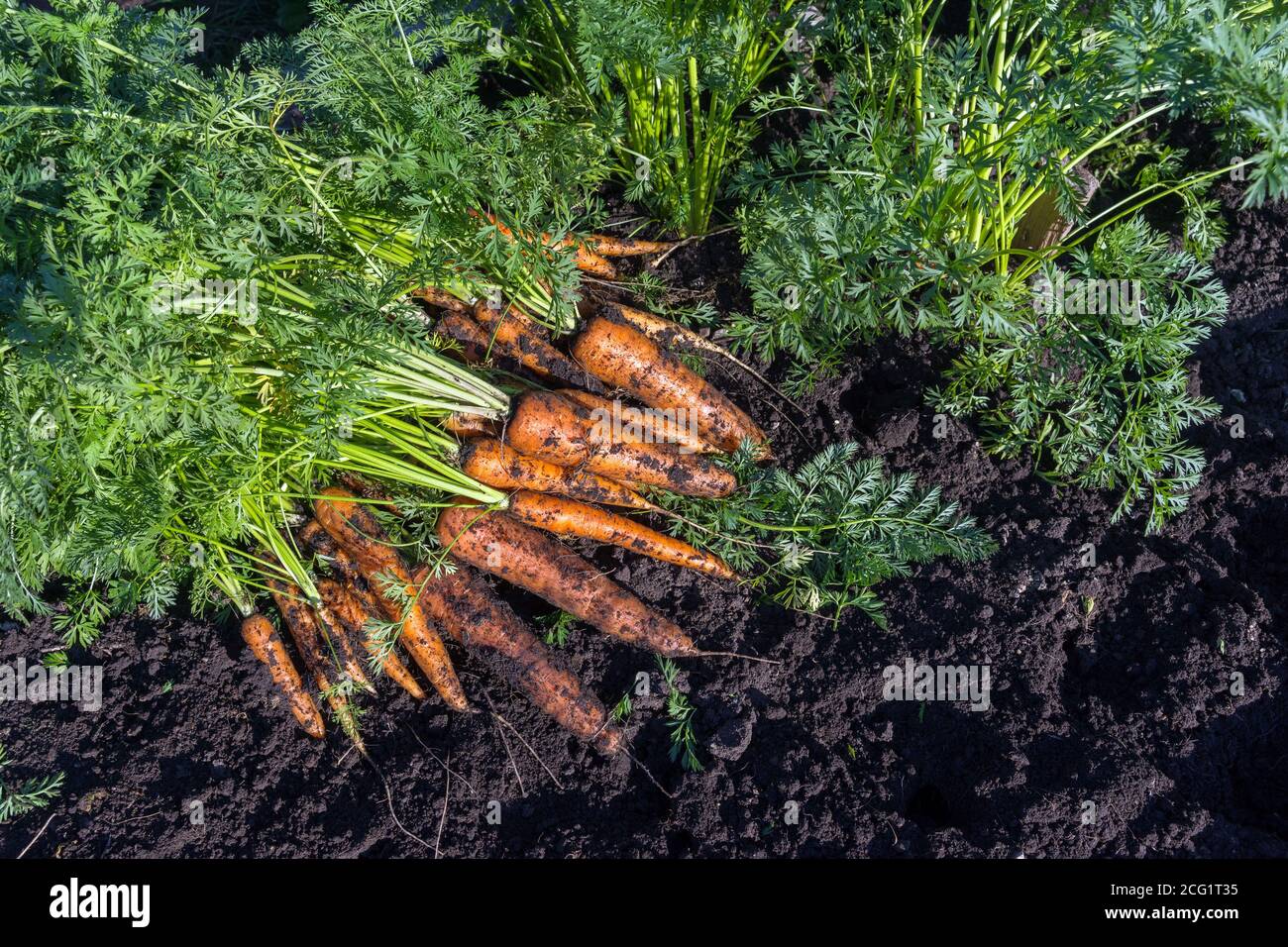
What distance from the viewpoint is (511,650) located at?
315cm

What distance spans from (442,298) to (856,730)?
7.10ft

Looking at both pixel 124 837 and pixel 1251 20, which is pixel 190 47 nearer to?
pixel 124 837

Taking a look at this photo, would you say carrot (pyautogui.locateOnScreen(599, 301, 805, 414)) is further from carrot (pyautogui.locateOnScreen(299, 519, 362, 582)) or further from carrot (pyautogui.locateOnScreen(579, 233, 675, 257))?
carrot (pyautogui.locateOnScreen(299, 519, 362, 582))

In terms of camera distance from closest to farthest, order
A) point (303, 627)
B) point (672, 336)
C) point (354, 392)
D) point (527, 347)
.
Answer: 1. point (354, 392)
2. point (303, 627)
3. point (527, 347)
4. point (672, 336)

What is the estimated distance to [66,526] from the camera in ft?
9.18

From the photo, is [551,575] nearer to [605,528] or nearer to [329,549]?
[605,528]

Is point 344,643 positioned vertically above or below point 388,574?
below

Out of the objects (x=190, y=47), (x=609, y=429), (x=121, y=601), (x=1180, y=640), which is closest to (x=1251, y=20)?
(x=1180, y=640)

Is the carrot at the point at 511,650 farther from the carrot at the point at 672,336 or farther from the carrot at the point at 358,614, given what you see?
the carrot at the point at 672,336

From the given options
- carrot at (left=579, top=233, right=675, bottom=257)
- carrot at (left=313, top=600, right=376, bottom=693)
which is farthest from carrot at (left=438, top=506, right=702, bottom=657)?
carrot at (left=579, top=233, right=675, bottom=257)

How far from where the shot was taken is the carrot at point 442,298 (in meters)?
3.40

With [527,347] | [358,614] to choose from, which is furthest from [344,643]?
[527,347]

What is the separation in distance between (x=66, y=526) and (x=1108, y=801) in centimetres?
331

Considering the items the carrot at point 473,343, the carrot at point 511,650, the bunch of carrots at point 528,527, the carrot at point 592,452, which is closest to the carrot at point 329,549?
the bunch of carrots at point 528,527
